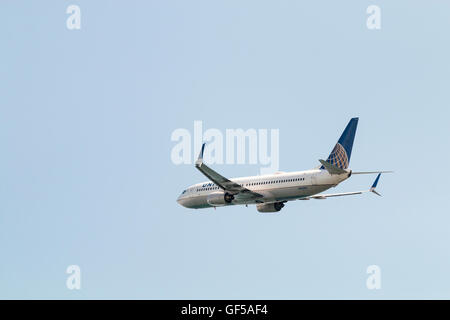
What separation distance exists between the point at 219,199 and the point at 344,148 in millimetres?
15709

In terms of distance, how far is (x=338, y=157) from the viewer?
369ft

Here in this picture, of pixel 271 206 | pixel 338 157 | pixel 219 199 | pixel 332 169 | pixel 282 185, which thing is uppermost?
pixel 338 157

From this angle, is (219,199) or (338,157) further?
(219,199)

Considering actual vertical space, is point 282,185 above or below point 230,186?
below

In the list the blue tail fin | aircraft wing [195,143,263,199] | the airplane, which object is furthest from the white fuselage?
the blue tail fin

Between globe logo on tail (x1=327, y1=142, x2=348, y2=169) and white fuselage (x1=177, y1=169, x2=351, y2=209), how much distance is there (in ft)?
4.81

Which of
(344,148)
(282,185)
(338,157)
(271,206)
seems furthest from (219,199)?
(344,148)

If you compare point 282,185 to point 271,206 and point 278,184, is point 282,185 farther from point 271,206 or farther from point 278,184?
point 271,206

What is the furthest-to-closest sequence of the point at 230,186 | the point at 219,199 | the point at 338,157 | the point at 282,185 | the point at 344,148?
the point at 219,199 < the point at 230,186 < the point at 282,185 < the point at 344,148 < the point at 338,157

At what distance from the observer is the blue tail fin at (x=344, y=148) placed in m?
112

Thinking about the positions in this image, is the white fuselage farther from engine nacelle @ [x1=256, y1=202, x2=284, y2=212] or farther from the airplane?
engine nacelle @ [x1=256, y1=202, x2=284, y2=212]
